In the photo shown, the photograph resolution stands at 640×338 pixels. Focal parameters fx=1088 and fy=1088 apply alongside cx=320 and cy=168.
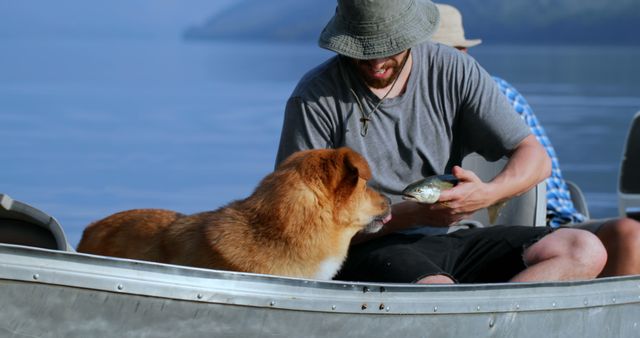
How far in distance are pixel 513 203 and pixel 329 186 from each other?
5.39 ft

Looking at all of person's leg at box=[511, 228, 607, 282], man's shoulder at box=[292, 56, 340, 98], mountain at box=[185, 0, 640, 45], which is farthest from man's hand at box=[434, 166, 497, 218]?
mountain at box=[185, 0, 640, 45]

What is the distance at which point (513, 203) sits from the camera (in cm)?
502

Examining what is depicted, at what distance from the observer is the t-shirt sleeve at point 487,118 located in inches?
167

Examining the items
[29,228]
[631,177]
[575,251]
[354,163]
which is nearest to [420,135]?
[354,163]

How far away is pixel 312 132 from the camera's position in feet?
13.6

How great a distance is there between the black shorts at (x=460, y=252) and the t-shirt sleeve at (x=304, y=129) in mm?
435

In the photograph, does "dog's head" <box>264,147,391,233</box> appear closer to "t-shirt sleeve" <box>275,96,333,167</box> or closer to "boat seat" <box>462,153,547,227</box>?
"t-shirt sleeve" <box>275,96,333,167</box>

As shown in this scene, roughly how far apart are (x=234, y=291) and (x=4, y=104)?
1478cm

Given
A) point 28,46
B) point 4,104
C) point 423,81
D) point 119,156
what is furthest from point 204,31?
point 423,81

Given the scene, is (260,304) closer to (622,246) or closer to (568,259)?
(568,259)

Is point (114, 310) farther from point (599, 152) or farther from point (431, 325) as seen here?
point (599, 152)

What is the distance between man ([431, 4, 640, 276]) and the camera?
13.1 ft

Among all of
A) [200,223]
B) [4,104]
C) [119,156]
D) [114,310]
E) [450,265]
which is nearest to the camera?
[114,310]

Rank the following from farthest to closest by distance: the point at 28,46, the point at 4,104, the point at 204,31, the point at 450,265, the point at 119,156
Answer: the point at 204,31
the point at 28,46
the point at 4,104
the point at 119,156
the point at 450,265
